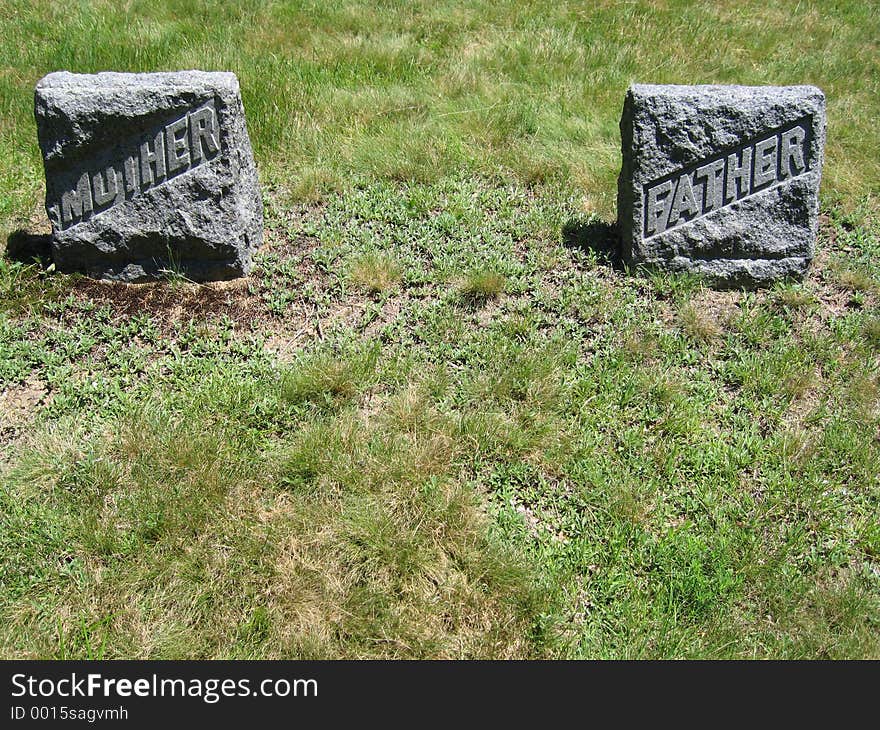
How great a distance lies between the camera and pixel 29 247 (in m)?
Result: 5.02

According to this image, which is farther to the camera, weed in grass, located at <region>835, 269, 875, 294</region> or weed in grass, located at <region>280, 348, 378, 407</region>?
weed in grass, located at <region>835, 269, 875, 294</region>

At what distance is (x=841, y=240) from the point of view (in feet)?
17.6

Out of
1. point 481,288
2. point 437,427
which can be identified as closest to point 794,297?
point 481,288

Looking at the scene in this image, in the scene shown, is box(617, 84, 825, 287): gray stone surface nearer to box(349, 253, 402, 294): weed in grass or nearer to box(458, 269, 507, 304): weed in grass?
box(458, 269, 507, 304): weed in grass

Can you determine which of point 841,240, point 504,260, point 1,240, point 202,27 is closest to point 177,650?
point 504,260

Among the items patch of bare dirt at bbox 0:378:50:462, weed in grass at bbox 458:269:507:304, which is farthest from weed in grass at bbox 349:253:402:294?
patch of bare dirt at bbox 0:378:50:462

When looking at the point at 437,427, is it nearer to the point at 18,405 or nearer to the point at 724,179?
the point at 18,405

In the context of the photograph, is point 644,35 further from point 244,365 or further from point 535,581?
point 535,581

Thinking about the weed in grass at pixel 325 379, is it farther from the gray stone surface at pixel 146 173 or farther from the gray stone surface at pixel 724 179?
the gray stone surface at pixel 724 179

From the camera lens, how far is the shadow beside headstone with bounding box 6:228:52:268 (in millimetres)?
4895

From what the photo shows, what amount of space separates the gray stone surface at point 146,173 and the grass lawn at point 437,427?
0.22 meters

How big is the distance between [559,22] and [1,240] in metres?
5.87

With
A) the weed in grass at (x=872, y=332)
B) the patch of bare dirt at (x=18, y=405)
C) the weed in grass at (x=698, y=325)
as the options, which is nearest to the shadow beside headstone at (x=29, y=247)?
the patch of bare dirt at (x=18, y=405)

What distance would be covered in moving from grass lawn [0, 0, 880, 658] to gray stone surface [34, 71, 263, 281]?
221 mm
